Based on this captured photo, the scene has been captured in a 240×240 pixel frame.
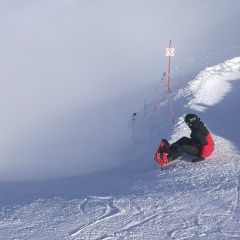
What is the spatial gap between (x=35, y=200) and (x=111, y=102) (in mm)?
16535

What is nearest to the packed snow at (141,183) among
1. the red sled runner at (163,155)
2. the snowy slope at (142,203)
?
the snowy slope at (142,203)

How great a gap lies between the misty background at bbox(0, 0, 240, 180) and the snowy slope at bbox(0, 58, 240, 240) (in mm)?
4058

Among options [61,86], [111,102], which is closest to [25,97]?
[61,86]

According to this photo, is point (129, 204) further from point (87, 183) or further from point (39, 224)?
point (87, 183)

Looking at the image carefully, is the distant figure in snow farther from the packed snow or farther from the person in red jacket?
the packed snow

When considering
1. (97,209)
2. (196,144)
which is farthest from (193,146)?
(97,209)

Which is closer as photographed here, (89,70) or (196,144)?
(196,144)

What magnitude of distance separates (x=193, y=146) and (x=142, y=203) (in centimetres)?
279

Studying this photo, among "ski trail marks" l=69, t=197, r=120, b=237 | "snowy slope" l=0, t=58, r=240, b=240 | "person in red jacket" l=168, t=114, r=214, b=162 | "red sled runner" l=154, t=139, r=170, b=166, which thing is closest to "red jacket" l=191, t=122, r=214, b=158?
"person in red jacket" l=168, t=114, r=214, b=162

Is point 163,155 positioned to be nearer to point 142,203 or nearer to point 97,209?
point 142,203

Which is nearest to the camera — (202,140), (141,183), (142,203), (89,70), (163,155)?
(142,203)

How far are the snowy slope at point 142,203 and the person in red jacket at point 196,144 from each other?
9.1 inches

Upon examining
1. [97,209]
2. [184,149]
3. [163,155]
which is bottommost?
[97,209]

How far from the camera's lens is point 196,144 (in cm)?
1046
